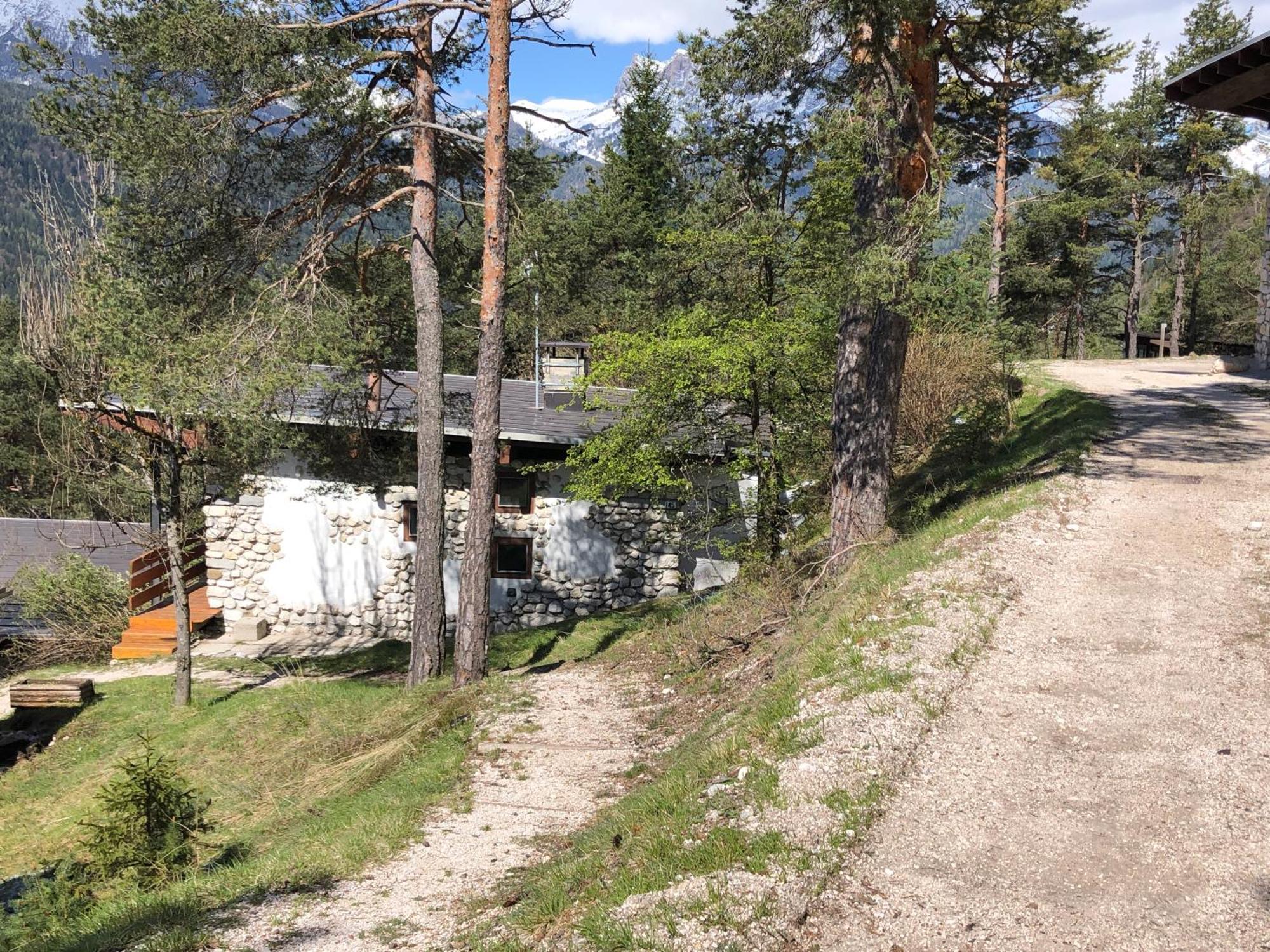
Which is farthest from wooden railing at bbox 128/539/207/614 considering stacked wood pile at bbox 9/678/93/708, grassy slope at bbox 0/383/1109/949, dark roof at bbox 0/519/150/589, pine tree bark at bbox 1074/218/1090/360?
pine tree bark at bbox 1074/218/1090/360

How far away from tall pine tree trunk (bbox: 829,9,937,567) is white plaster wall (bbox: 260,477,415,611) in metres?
9.95

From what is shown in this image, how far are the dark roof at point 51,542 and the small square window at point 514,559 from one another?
10.5 metres

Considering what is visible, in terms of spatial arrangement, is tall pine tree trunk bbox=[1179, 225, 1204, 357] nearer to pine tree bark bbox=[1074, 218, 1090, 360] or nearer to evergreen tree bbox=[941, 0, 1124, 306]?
pine tree bark bbox=[1074, 218, 1090, 360]

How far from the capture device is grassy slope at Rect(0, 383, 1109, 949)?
4465 mm

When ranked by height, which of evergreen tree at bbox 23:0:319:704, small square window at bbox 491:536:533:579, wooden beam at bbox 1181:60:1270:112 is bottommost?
small square window at bbox 491:536:533:579

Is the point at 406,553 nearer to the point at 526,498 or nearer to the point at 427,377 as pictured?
the point at 526,498

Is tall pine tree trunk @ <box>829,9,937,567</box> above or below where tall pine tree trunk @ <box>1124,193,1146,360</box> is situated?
below

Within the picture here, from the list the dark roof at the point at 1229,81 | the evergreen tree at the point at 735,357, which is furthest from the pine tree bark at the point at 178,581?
the dark roof at the point at 1229,81

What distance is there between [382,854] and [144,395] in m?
6.61

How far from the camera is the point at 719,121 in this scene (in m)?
10.3

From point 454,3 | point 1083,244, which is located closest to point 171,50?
point 454,3

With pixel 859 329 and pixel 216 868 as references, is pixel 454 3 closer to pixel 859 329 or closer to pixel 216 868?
pixel 859 329

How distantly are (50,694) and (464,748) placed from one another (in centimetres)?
883

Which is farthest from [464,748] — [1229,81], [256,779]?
[1229,81]
